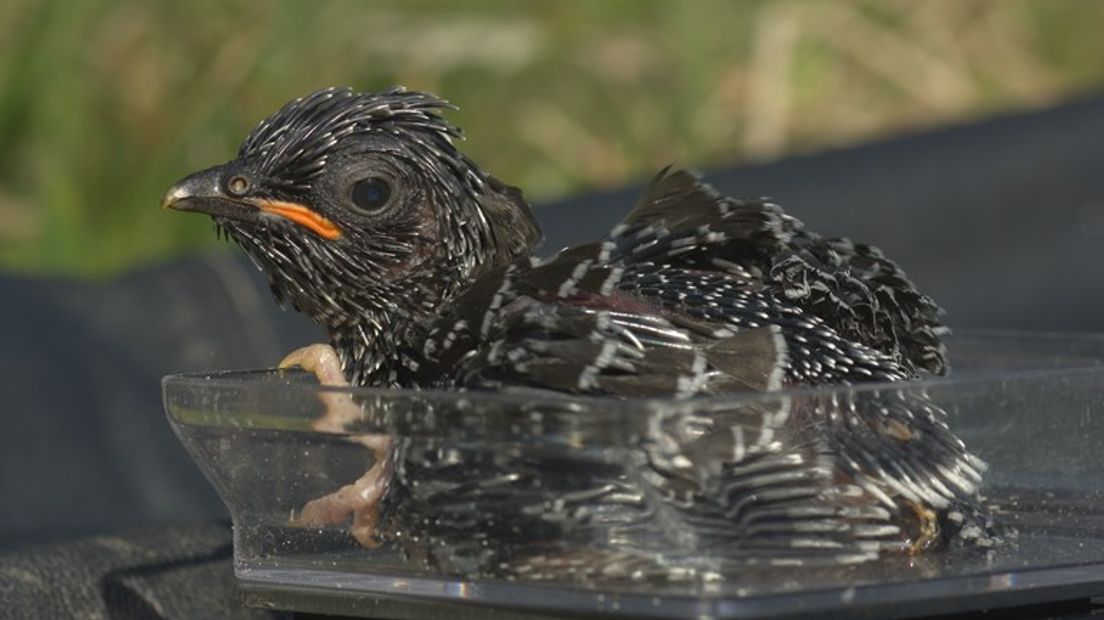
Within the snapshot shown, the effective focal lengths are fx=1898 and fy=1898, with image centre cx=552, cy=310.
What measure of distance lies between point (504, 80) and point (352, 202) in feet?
11.6

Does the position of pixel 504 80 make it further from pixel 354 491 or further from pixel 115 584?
pixel 354 491

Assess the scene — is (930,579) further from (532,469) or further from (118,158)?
(118,158)

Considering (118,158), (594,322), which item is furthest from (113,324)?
(594,322)

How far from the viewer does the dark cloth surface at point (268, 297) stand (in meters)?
2.83

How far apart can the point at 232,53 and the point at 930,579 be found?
11.7 feet

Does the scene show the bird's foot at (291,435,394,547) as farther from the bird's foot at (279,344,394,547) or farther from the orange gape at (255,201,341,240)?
the orange gape at (255,201,341,240)

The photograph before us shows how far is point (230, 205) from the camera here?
152 cm

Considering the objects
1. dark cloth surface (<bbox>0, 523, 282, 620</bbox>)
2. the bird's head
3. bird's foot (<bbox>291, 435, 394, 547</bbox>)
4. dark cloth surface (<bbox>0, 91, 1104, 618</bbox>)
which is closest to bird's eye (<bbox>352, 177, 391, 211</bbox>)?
the bird's head

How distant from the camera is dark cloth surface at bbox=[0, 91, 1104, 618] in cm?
283

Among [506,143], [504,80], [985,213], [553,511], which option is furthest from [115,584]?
[504,80]

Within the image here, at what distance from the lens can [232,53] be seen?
4641mm

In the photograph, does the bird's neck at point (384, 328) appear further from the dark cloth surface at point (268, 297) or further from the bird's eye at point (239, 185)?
the dark cloth surface at point (268, 297)

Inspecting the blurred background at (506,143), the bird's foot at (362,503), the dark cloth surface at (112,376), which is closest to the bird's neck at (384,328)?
the bird's foot at (362,503)

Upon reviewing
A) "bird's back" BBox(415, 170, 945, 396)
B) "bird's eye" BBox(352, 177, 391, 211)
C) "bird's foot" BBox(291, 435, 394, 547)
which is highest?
"bird's eye" BBox(352, 177, 391, 211)
